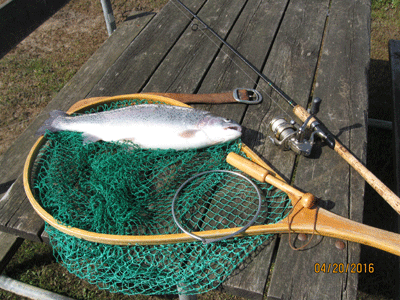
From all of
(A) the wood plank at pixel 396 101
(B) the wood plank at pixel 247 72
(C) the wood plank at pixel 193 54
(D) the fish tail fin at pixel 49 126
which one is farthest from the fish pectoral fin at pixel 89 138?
(A) the wood plank at pixel 396 101

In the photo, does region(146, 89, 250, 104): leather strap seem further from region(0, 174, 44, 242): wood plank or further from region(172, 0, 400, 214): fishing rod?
region(0, 174, 44, 242): wood plank

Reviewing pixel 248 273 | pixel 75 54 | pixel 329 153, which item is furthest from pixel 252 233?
pixel 75 54

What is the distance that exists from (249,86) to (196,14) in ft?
5.60

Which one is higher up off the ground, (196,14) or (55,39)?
(196,14)

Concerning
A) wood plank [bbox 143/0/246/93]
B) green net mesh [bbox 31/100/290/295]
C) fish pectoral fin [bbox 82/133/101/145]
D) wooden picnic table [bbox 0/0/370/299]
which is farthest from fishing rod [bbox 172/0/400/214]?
fish pectoral fin [bbox 82/133/101/145]

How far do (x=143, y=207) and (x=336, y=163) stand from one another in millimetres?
1616

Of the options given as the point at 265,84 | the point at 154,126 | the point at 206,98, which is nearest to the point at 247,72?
the point at 265,84

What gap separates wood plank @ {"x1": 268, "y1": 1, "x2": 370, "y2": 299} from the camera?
196cm

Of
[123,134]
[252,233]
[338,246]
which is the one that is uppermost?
[123,134]

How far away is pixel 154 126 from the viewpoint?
2645 millimetres

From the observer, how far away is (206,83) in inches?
135

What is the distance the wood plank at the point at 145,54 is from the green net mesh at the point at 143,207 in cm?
101

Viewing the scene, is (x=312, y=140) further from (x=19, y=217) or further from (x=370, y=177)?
(x=19, y=217)

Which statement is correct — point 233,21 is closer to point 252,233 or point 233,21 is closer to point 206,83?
point 206,83
